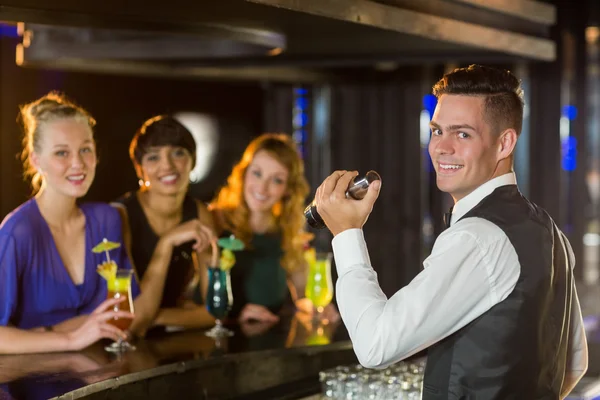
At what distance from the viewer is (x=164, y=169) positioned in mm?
3582

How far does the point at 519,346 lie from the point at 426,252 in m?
4.86

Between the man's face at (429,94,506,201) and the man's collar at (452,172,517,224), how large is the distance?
14 millimetres

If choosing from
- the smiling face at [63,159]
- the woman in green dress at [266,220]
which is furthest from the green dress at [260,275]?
the smiling face at [63,159]

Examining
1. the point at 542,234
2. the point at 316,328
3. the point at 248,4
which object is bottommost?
the point at 316,328

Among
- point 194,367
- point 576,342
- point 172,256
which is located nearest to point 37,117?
point 172,256

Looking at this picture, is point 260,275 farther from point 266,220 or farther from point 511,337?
point 511,337

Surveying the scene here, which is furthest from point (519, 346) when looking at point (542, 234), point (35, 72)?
point (35, 72)

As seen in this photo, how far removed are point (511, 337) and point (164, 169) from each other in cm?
193

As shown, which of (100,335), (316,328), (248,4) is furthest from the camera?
(316,328)

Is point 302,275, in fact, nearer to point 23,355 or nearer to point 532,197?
point 23,355

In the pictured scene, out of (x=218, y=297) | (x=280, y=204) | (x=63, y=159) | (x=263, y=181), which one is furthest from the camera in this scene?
(x=280, y=204)

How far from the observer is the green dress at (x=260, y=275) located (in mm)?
3889

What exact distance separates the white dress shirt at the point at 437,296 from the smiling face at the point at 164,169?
1.76 metres

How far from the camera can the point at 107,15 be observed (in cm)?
313
